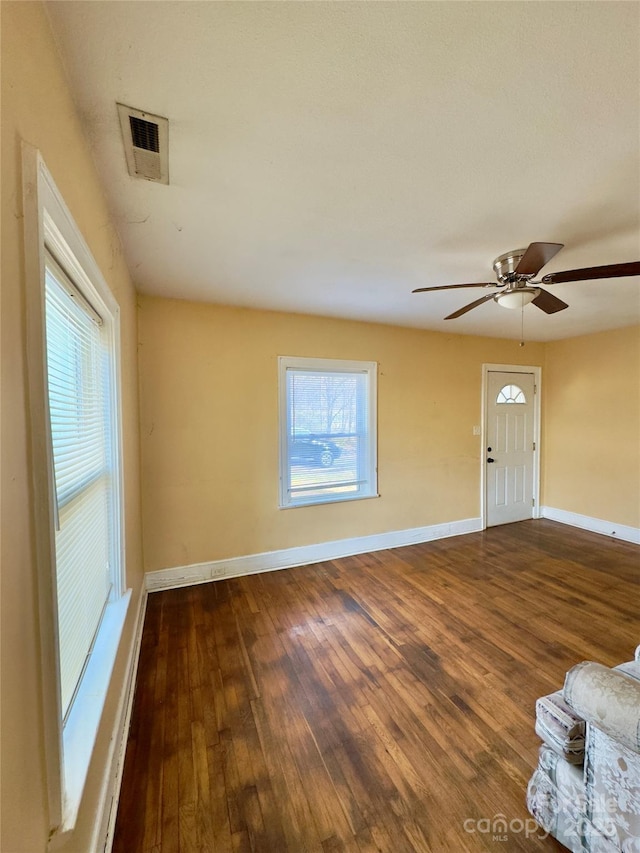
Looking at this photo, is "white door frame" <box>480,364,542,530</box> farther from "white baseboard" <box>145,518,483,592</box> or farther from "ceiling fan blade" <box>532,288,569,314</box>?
"ceiling fan blade" <box>532,288,569,314</box>

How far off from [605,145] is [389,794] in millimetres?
2549

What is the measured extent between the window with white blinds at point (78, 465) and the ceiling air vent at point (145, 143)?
0.53m

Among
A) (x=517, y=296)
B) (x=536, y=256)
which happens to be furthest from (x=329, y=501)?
(x=536, y=256)

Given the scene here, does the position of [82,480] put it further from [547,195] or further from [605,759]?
[547,195]

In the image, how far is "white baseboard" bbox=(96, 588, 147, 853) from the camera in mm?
1072

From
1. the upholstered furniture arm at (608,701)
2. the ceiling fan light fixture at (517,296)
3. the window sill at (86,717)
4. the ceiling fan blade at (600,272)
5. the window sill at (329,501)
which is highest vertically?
the ceiling fan light fixture at (517,296)

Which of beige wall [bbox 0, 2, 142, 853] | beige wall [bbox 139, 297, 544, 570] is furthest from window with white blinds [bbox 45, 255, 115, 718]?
beige wall [bbox 139, 297, 544, 570]

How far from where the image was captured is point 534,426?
4711 millimetres

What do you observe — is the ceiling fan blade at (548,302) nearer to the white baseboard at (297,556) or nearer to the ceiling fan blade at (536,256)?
the ceiling fan blade at (536,256)

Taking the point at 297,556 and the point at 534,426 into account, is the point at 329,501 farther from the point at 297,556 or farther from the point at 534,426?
the point at 534,426

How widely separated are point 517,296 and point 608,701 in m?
1.97

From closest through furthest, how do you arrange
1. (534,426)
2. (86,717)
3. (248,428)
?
(86,717), (248,428), (534,426)

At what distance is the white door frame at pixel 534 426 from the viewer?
168 inches

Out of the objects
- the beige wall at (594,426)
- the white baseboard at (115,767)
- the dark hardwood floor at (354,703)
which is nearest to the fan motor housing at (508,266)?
the dark hardwood floor at (354,703)
